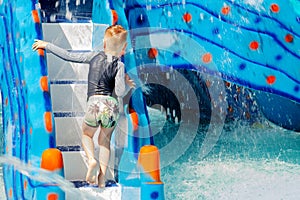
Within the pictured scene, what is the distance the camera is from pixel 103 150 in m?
4.14

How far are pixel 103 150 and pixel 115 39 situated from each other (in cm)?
71

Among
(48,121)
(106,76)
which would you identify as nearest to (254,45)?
(106,76)

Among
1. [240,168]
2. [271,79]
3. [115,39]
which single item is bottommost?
[240,168]

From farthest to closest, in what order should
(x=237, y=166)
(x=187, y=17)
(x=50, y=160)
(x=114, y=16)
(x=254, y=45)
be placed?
(x=237, y=166) → (x=187, y=17) → (x=254, y=45) → (x=114, y=16) → (x=50, y=160)

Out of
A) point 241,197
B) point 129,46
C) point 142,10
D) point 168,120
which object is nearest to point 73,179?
point 129,46

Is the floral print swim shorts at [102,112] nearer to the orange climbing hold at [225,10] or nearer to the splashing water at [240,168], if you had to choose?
the splashing water at [240,168]

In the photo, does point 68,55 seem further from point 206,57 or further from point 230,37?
point 230,37

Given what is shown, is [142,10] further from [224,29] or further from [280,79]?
[280,79]

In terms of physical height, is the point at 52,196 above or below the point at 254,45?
below

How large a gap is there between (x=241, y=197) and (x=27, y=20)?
2.54 metres

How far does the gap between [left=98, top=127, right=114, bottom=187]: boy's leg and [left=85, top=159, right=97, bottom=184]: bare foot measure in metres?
0.04

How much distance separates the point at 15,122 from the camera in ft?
15.2

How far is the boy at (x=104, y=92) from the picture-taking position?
13.3 feet

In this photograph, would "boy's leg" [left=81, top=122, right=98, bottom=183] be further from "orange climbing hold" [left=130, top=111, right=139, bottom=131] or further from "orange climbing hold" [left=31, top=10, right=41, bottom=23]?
"orange climbing hold" [left=31, top=10, right=41, bottom=23]
